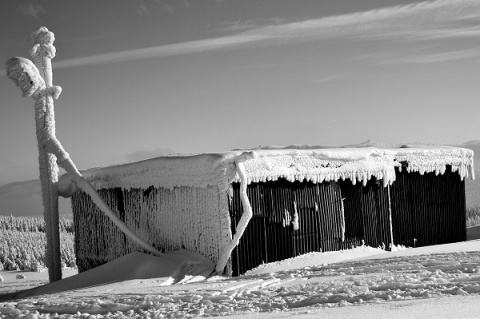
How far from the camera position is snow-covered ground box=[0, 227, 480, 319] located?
7324mm

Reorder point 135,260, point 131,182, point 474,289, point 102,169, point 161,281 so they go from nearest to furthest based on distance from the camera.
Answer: point 474,289, point 161,281, point 135,260, point 131,182, point 102,169

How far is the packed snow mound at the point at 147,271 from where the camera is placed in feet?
37.5

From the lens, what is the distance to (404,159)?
14.5 meters

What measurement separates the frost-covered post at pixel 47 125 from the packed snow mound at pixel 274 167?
0.38 m

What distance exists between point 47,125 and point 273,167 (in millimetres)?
5322

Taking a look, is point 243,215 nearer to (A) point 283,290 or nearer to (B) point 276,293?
(A) point 283,290

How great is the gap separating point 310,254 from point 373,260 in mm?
1477

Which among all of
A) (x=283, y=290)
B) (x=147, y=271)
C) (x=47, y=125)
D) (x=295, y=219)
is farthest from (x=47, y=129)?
(x=283, y=290)

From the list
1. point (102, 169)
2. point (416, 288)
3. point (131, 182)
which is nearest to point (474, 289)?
point (416, 288)

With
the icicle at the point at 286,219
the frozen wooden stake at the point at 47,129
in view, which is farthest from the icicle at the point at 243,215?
the frozen wooden stake at the point at 47,129

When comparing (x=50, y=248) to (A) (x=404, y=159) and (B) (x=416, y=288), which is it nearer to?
(A) (x=404, y=159)

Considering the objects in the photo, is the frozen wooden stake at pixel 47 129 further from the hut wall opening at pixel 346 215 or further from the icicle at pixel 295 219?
the icicle at pixel 295 219

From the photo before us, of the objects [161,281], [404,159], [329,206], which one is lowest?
[161,281]

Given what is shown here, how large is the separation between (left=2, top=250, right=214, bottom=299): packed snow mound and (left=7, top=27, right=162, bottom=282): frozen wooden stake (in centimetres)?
179
